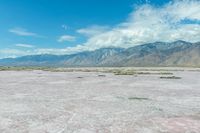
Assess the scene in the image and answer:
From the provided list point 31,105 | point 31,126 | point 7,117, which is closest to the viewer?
point 31,126

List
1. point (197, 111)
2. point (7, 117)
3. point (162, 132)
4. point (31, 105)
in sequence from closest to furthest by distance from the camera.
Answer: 1. point (162, 132)
2. point (7, 117)
3. point (197, 111)
4. point (31, 105)

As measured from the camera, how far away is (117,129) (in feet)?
49.6

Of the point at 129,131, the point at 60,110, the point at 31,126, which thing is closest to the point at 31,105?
the point at 60,110

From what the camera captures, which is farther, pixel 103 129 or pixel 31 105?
pixel 31 105

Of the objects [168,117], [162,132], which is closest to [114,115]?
[168,117]

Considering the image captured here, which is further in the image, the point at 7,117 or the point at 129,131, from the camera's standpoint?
the point at 7,117

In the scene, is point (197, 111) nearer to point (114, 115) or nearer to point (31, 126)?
point (114, 115)

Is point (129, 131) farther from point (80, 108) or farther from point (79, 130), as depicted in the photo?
point (80, 108)

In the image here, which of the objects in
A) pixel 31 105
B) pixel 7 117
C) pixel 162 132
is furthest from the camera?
pixel 31 105

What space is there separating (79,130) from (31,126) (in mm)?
2902

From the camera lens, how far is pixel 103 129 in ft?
49.8

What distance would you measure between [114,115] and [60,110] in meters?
4.32

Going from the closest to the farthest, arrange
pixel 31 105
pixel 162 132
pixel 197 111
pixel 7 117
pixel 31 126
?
pixel 162 132 < pixel 31 126 < pixel 7 117 < pixel 197 111 < pixel 31 105

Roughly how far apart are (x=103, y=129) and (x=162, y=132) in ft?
10.5
